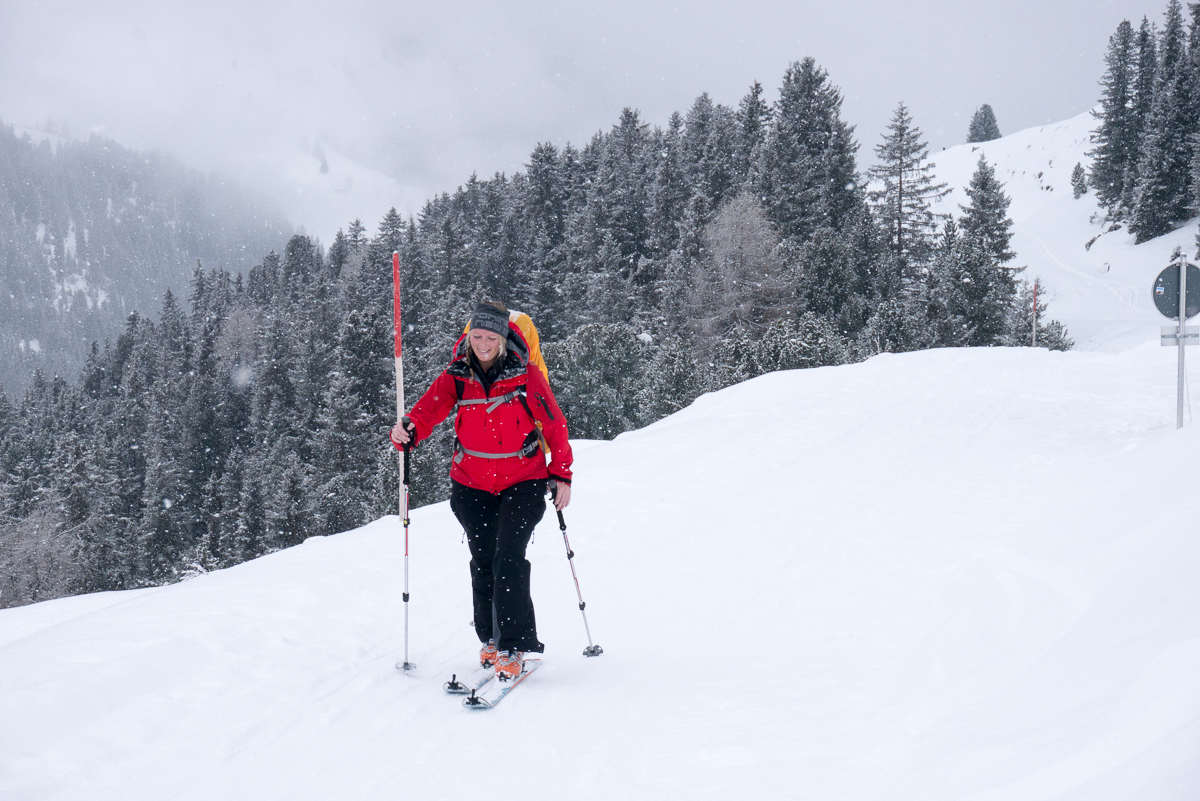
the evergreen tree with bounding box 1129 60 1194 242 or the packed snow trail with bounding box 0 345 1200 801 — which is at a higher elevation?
the evergreen tree with bounding box 1129 60 1194 242

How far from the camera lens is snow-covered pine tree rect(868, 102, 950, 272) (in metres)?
50.6

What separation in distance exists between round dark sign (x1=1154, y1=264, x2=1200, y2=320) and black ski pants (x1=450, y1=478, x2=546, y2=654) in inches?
379

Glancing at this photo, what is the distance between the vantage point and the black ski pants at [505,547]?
436 centimetres

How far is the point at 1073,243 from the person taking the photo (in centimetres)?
6134

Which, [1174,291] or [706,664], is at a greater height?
[1174,291]

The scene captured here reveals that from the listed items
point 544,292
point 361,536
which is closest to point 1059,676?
point 361,536

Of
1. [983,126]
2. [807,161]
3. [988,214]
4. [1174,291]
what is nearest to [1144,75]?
[988,214]

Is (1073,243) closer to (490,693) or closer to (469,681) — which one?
(469,681)

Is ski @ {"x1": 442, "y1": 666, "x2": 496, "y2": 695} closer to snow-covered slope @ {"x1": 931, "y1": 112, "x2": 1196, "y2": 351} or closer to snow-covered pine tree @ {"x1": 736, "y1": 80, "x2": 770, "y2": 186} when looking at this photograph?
snow-covered slope @ {"x1": 931, "y1": 112, "x2": 1196, "y2": 351}

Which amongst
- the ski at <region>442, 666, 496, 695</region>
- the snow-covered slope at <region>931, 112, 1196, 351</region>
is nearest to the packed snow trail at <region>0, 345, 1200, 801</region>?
the ski at <region>442, 666, 496, 695</region>

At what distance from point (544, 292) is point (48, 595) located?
3852 cm

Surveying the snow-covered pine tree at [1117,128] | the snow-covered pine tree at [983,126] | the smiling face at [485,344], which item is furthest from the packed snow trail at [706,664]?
the snow-covered pine tree at [983,126]

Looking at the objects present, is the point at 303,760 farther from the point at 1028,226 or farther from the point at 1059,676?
the point at 1028,226

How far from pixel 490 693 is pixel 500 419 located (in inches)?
57.9
